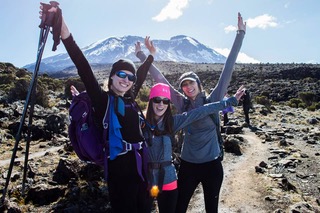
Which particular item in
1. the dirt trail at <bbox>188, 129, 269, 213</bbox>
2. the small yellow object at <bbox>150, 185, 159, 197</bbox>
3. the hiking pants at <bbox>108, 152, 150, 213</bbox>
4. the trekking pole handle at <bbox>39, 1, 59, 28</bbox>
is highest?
the trekking pole handle at <bbox>39, 1, 59, 28</bbox>

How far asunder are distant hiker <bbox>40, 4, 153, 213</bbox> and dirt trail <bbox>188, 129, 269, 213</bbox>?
4.52 m

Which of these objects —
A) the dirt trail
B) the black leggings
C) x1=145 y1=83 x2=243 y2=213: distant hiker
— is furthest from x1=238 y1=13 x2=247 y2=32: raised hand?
the dirt trail

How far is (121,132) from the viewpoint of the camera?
3189 millimetres

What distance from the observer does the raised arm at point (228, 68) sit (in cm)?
432

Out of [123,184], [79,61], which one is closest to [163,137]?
[123,184]

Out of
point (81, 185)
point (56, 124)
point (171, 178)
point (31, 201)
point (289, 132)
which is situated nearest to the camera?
point (171, 178)

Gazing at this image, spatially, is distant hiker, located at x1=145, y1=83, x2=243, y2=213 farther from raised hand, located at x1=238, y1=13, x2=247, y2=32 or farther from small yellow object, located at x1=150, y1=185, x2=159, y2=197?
raised hand, located at x1=238, y1=13, x2=247, y2=32

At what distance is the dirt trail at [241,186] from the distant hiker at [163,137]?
3993 millimetres

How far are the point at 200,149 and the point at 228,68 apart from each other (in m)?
1.30

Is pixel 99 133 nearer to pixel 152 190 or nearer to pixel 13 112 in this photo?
pixel 152 190

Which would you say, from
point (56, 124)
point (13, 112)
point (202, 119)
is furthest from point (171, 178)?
point (13, 112)

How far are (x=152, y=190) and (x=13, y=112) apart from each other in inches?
628

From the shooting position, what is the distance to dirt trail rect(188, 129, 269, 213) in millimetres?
7320

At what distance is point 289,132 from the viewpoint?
1627 cm
